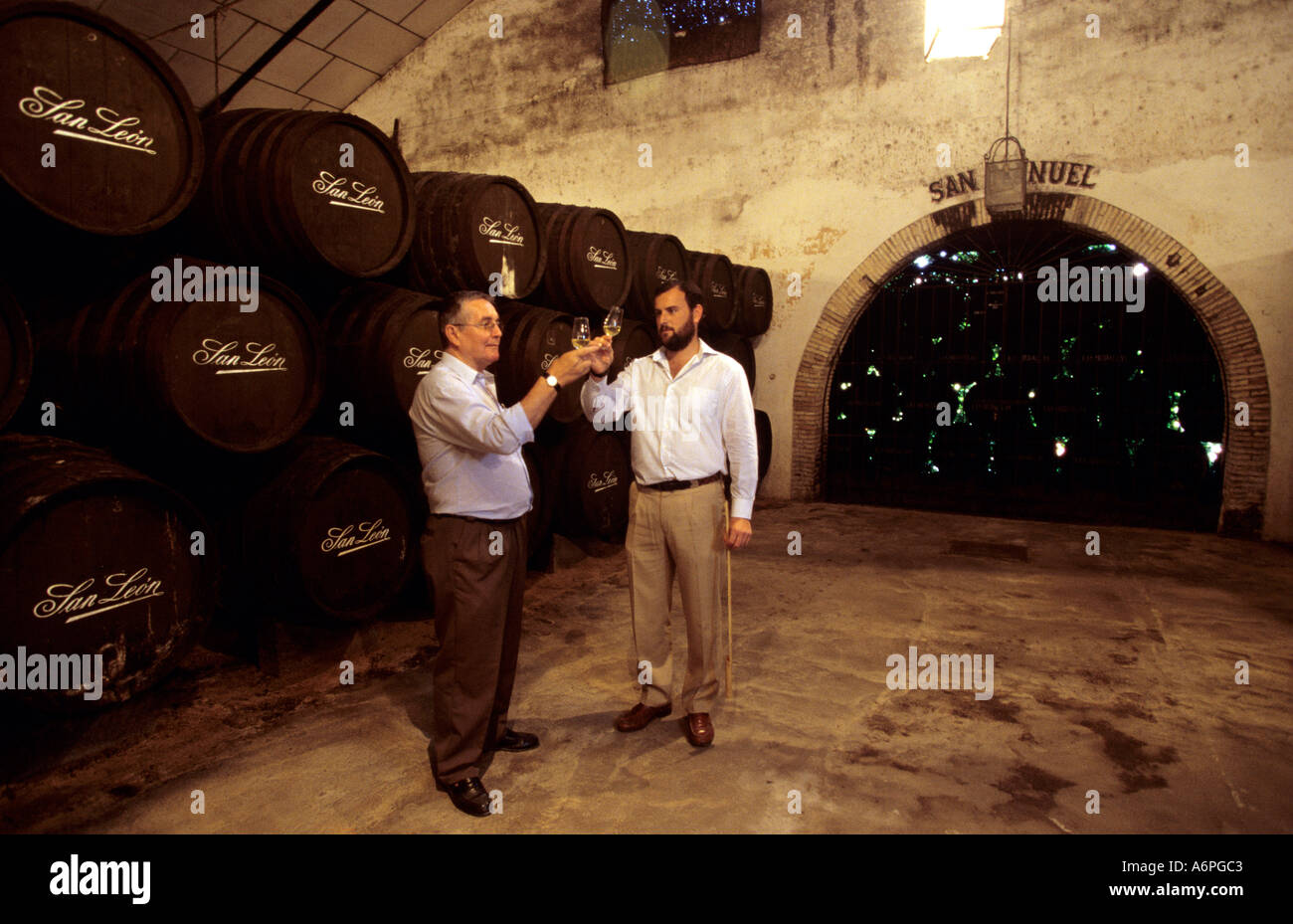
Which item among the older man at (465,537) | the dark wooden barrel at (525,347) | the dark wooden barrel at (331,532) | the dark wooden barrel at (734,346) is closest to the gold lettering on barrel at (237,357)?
the dark wooden barrel at (331,532)

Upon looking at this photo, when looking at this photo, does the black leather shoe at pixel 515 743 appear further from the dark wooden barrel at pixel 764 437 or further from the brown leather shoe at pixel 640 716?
the dark wooden barrel at pixel 764 437

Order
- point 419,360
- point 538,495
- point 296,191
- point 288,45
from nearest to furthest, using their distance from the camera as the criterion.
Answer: point 296,191 < point 419,360 < point 538,495 < point 288,45

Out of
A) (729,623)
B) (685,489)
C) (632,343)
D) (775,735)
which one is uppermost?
(632,343)

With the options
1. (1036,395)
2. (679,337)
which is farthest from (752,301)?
(679,337)

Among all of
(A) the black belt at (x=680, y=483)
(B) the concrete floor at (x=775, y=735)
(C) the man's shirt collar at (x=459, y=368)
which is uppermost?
(C) the man's shirt collar at (x=459, y=368)

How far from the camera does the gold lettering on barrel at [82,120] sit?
2416mm

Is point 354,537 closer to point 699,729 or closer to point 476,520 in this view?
point 476,520

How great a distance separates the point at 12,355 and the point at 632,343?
3742 millimetres

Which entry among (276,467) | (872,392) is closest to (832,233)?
(872,392)

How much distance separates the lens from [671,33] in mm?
8820

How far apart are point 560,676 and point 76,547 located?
1.89 m

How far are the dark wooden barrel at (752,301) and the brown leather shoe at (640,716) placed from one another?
539 cm

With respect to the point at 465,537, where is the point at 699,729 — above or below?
below
